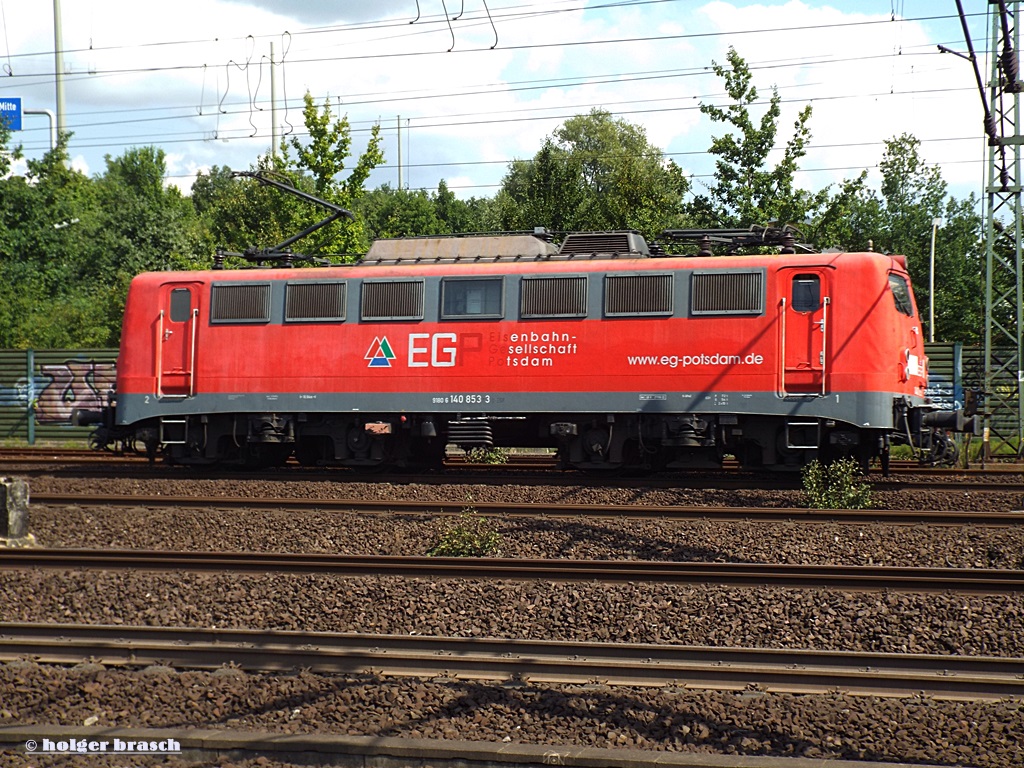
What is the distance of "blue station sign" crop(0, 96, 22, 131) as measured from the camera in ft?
123

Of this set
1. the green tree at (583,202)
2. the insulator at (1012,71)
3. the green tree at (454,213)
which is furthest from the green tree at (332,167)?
the green tree at (454,213)

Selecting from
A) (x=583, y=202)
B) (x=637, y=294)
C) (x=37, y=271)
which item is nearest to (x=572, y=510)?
(x=637, y=294)

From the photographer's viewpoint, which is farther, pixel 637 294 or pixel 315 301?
pixel 315 301

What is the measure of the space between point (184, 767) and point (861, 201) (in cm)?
5540

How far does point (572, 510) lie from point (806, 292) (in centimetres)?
525

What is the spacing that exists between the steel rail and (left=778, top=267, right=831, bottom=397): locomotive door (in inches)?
106

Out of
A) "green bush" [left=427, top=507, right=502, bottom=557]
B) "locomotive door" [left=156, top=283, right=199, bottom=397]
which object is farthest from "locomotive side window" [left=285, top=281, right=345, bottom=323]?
"green bush" [left=427, top=507, right=502, bottom=557]

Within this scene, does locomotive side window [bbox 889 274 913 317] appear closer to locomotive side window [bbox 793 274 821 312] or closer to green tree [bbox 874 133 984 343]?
locomotive side window [bbox 793 274 821 312]

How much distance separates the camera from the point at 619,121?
71000 millimetres

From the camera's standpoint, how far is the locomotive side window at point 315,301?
17.7 metres

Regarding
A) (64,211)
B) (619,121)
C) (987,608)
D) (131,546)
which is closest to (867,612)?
(987,608)

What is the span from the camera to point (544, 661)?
24.6 ft

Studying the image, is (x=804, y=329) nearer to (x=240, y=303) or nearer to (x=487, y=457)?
(x=487, y=457)

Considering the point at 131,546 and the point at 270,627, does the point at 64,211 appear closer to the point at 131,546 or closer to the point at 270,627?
the point at 131,546
